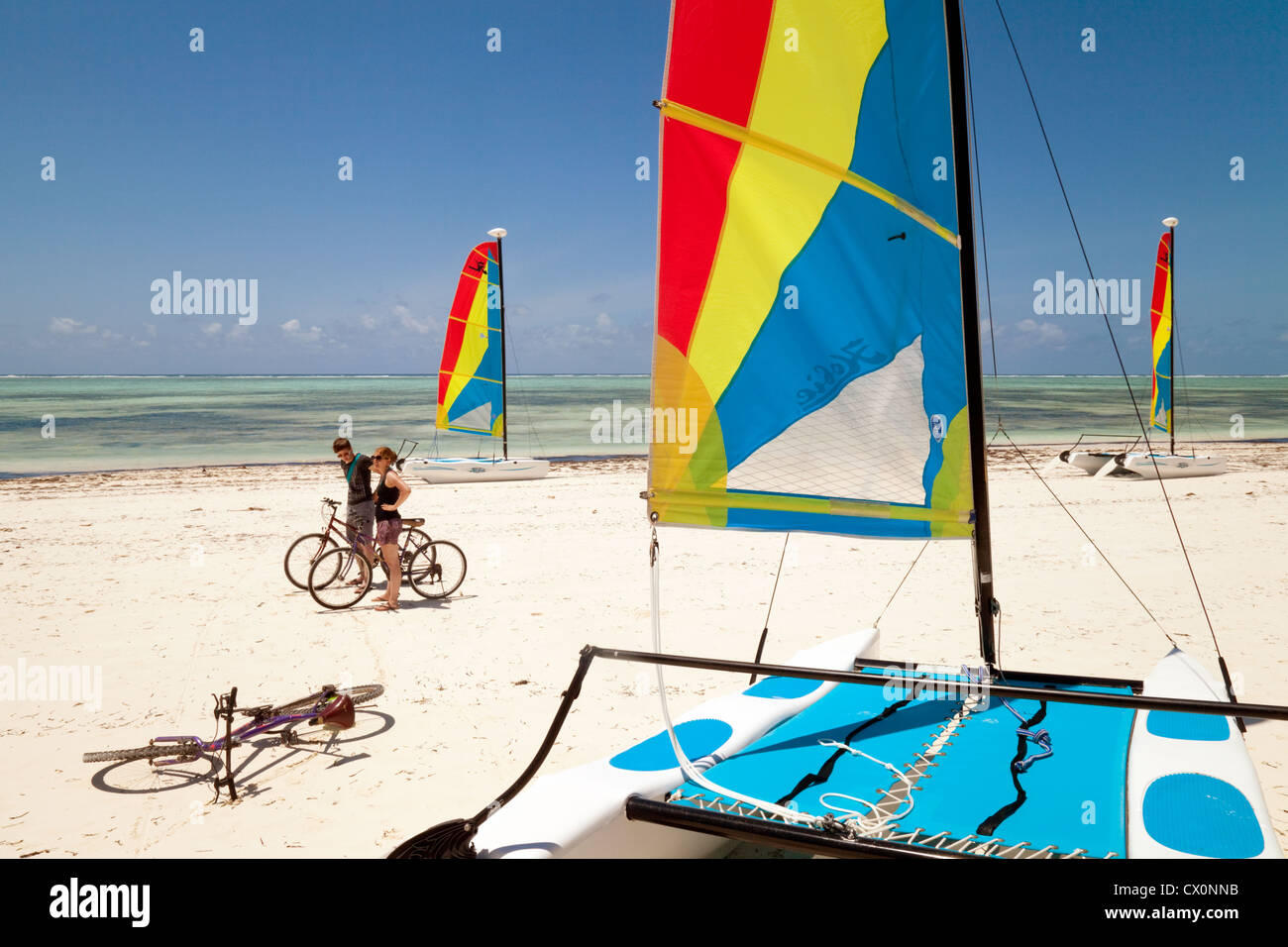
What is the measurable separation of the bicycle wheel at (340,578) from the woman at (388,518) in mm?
371

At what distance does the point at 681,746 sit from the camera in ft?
12.1

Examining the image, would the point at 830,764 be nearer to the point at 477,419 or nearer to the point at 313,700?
the point at 313,700

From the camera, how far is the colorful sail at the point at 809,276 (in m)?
3.54

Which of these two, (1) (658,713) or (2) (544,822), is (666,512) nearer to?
(2) (544,822)

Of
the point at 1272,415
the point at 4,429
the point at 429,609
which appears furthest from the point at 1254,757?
the point at 1272,415

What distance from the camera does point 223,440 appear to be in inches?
1252

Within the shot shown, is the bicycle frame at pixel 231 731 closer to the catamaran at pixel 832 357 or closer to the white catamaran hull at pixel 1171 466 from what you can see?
the catamaran at pixel 832 357

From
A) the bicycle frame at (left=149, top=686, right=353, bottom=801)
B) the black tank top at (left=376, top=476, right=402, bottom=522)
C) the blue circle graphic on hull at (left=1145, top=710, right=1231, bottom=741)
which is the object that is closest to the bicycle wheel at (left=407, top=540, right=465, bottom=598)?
the black tank top at (left=376, top=476, right=402, bottom=522)

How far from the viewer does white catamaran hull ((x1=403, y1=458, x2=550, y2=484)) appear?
2011cm

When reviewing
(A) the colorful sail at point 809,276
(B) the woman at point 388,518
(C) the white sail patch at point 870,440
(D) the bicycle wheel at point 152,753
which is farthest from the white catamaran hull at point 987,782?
(B) the woman at point 388,518

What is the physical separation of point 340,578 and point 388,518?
0.96 metres

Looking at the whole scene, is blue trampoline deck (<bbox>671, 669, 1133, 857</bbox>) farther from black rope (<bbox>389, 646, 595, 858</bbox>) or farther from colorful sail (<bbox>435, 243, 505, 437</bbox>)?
colorful sail (<bbox>435, 243, 505, 437</bbox>)
